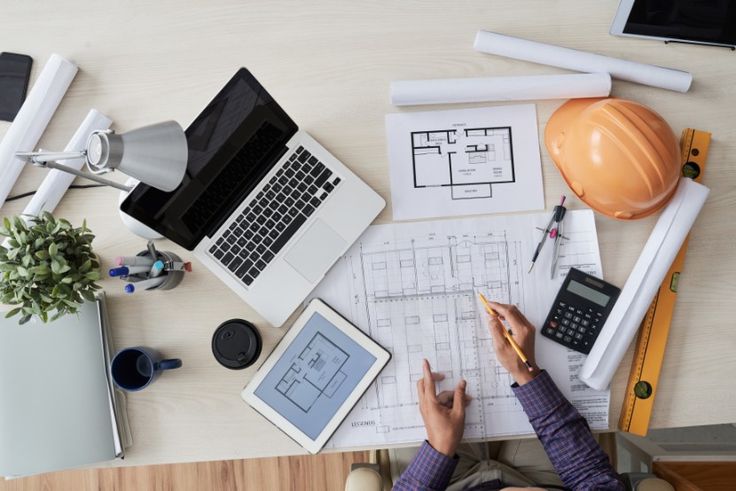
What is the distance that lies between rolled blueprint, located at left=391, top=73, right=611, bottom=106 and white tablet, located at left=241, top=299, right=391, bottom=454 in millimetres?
384

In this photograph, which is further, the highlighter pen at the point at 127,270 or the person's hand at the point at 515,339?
the person's hand at the point at 515,339

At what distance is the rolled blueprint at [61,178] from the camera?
0.91m

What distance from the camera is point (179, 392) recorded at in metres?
0.91

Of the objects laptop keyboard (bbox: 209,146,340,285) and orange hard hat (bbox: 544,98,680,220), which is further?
laptop keyboard (bbox: 209,146,340,285)

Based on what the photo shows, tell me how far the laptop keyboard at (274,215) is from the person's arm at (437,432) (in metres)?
0.32

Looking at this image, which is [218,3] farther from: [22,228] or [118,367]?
[118,367]

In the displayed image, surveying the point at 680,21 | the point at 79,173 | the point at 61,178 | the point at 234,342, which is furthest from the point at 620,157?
the point at 61,178

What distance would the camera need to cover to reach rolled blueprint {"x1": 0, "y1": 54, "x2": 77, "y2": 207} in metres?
0.91

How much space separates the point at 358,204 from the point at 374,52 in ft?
0.88

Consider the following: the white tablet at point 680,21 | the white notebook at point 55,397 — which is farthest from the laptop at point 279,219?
the white tablet at point 680,21

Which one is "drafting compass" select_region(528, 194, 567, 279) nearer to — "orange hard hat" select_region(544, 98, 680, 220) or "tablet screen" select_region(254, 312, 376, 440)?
"orange hard hat" select_region(544, 98, 680, 220)

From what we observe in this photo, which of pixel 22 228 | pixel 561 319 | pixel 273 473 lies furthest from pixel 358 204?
pixel 273 473

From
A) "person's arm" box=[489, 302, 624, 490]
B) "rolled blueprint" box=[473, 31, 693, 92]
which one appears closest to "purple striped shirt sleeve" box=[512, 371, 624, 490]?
"person's arm" box=[489, 302, 624, 490]

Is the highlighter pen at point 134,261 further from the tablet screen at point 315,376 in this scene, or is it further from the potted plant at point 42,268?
the tablet screen at point 315,376
